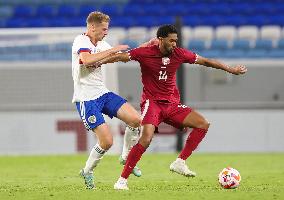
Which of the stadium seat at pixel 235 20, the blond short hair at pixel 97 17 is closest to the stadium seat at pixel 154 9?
the stadium seat at pixel 235 20

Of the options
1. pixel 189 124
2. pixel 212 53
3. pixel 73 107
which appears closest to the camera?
pixel 189 124

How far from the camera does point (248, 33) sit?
61.4ft

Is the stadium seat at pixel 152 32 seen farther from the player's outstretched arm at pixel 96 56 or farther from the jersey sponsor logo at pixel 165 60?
the player's outstretched arm at pixel 96 56

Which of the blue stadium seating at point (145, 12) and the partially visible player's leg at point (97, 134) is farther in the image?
the blue stadium seating at point (145, 12)

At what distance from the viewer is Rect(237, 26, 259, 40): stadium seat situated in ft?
61.2

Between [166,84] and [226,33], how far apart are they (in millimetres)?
10468

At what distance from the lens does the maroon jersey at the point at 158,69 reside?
27.0ft

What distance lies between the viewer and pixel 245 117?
15.3 m

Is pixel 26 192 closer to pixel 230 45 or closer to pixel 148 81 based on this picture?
pixel 148 81

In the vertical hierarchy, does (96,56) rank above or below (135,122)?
above

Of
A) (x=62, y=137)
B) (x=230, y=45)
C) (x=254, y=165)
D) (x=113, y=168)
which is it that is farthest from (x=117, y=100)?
(x=230, y=45)

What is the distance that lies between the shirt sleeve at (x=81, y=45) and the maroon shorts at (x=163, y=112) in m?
0.82

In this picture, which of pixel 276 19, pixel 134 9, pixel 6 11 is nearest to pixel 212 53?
pixel 276 19

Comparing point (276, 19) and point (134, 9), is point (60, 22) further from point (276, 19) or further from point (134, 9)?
point (276, 19)
